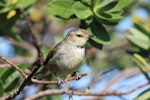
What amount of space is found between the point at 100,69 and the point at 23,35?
2.88 feet

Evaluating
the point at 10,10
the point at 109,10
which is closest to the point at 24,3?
the point at 10,10

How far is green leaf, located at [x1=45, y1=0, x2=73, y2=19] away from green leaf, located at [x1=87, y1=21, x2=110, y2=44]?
197 millimetres

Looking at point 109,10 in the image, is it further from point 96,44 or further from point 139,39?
point 139,39

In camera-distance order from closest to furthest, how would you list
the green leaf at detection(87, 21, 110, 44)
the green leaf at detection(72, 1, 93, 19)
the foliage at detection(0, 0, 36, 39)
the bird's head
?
the green leaf at detection(72, 1, 93, 19) < the green leaf at detection(87, 21, 110, 44) < the foliage at detection(0, 0, 36, 39) < the bird's head

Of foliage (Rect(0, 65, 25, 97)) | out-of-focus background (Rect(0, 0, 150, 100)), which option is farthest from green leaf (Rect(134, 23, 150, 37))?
foliage (Rect(0, 65, 25, 97))

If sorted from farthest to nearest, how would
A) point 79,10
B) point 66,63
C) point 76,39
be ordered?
1. point 76,39
2. point 66,63
3. point 79,10

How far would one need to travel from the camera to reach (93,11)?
326cm

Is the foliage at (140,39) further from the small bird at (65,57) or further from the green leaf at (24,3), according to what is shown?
the green leaf at (24,3)

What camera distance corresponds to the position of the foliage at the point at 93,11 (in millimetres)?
3199

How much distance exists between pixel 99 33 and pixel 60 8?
0.34 metres

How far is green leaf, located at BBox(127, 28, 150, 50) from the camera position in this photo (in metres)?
3.63

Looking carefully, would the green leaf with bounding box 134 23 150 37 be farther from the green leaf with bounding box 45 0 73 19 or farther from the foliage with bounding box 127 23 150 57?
the green leaf with bounding box 45 0 73 19

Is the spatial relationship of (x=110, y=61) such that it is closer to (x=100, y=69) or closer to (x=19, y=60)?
(x=100, y=69)

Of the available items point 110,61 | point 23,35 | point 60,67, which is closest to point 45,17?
point 23,35
